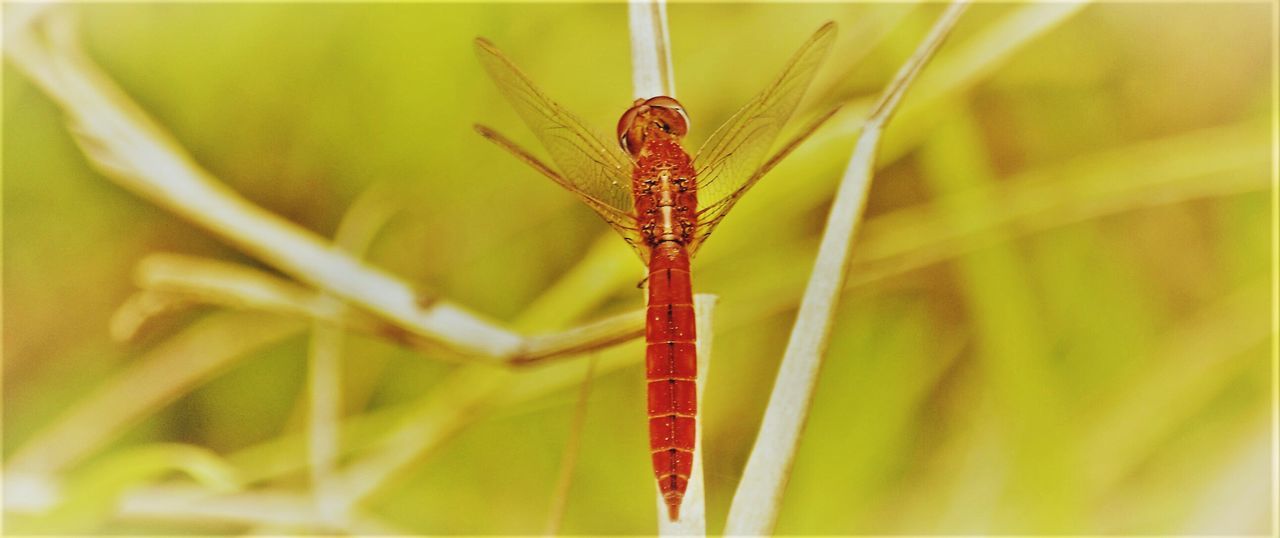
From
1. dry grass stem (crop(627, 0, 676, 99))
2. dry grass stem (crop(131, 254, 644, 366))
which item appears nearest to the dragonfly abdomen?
dry grass stem (crop(627, 0, 676, 99))

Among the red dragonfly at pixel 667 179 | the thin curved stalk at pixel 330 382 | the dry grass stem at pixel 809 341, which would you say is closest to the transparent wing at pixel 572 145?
the red dragonfly at pixel 667 179

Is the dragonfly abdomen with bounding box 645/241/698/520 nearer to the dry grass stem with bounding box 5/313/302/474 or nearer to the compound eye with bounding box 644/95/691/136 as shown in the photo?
the compound eye with bounding box 644/95/691/136

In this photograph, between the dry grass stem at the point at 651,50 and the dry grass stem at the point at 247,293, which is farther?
the dry grass stem at the point at 247,293

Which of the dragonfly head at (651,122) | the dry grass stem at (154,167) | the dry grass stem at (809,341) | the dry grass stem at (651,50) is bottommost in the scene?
the dry grass stem at (809,341)

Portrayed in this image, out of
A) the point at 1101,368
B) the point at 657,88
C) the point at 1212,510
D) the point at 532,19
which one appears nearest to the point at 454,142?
the point at 532,19

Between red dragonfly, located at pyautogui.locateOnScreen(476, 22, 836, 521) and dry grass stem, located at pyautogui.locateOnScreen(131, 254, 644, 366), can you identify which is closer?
red dragonfly, located at pyautogui.locateOnScreen(476, 22, 836, 521)

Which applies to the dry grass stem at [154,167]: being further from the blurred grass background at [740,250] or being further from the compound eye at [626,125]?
the compound eye at [626,125]

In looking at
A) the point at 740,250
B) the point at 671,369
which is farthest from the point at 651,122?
the point at 740,250
